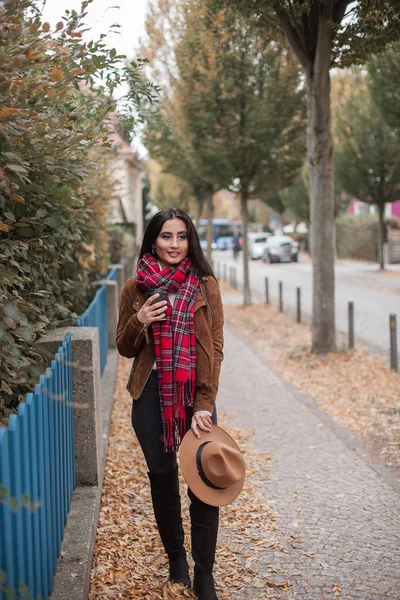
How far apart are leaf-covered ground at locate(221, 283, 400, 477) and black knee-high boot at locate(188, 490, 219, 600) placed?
2548 mm

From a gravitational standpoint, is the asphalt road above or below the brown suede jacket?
below

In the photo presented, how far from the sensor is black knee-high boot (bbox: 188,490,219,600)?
3.35 m

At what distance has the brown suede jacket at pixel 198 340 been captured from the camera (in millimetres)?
3393

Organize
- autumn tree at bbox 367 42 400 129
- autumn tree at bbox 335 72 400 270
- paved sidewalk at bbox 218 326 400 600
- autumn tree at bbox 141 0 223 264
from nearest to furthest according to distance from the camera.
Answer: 1. paved sidewalk at bbox 218 326 400 600
2. autumn tree at bbox 367 42 400 129
3. autumn tree at bbox 141 0 223 264
4. autumn tree at bbox 335 72 400 270

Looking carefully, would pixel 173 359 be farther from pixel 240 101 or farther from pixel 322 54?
pixel 240 101

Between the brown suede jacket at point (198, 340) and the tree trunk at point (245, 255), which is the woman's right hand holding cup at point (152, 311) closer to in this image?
the brown suede jacket at point (198, 340)

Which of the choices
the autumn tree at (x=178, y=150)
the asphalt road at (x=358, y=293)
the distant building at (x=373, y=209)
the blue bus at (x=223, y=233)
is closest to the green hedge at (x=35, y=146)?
the asphalt road at (x=358, y=293)

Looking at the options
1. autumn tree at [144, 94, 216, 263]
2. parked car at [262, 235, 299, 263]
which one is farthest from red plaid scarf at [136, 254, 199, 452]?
parked car at [262, 235, 299, 263]

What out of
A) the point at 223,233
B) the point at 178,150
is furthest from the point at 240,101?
the point at 223,233

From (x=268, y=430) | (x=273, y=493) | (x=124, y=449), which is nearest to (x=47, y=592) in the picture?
(x=273, y=493)

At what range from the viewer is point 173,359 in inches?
132

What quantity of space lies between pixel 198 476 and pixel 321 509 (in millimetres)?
1842

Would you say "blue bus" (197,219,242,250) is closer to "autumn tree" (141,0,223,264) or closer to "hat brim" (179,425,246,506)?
"autumn tree" (141,0,223,264)

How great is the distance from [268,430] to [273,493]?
5.88ft
